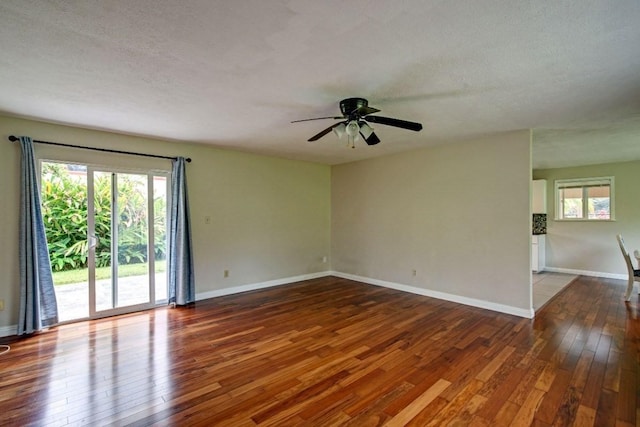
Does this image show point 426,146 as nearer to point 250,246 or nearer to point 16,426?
point 250,246

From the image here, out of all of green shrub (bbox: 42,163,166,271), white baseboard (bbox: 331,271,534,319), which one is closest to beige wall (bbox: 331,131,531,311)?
white baseboard (bbox: 331,271,534,319)

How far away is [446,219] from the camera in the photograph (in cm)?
490

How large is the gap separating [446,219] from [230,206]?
3621 mm

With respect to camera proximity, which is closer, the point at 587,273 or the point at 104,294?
the point at 104,294

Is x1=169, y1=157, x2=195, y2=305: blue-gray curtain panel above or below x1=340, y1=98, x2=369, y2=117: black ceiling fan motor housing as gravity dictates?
below

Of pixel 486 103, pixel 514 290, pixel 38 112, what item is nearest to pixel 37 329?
pixel 38 112

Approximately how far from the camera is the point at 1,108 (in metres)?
3.19

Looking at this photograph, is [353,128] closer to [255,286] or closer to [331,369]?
[331,369]

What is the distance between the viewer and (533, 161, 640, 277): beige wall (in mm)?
6176

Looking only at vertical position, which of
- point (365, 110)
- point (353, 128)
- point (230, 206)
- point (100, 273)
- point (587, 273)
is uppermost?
point (365, 110)

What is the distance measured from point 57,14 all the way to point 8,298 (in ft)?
11.5

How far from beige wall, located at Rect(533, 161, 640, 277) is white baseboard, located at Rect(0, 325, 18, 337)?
974 cm

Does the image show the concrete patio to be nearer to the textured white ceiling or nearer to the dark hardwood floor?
the dark hardwood floor

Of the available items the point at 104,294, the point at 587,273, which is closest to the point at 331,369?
the point at 104,294
